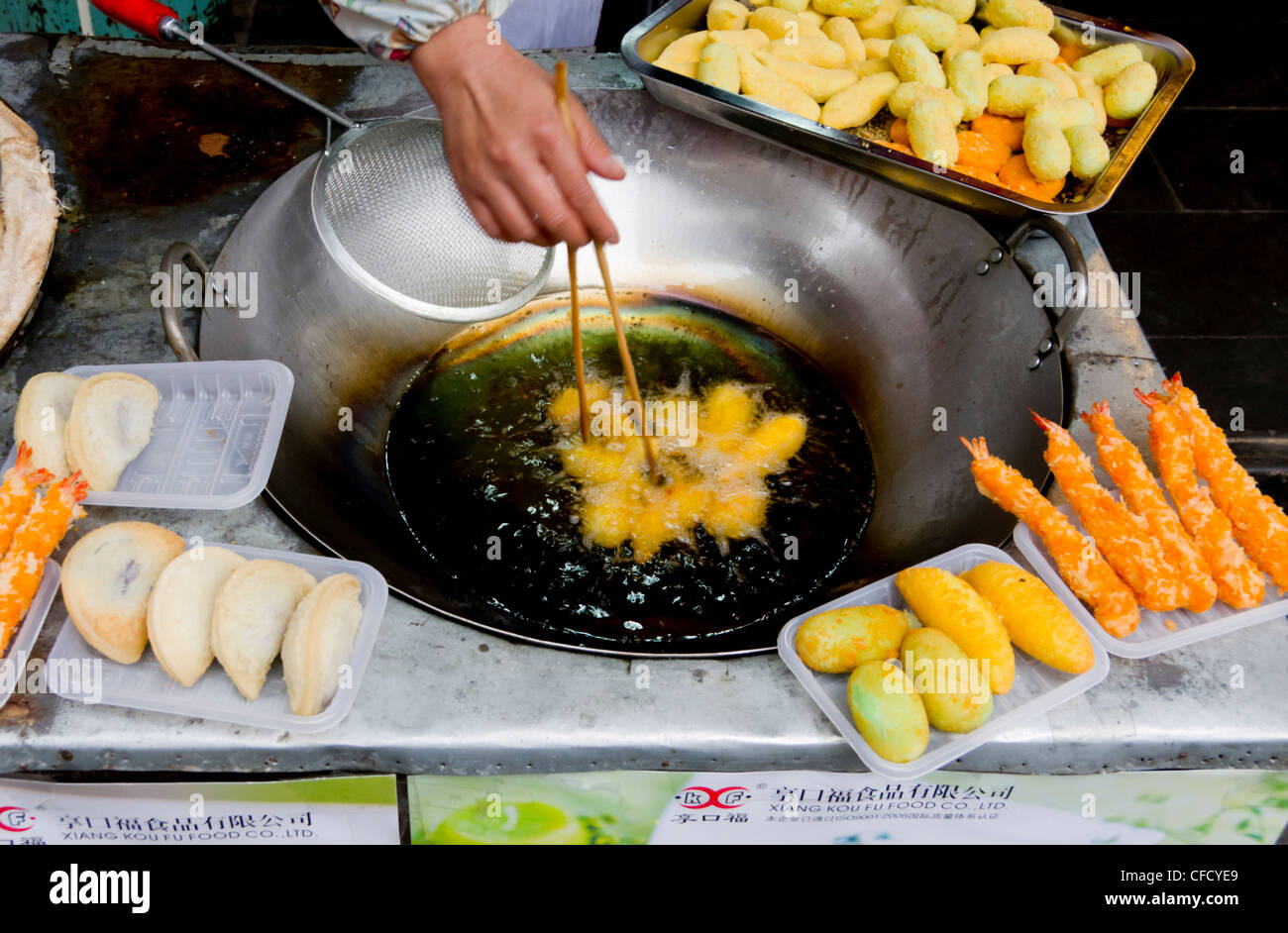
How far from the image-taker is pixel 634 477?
179cm

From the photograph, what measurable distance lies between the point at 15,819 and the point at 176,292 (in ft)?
2.88

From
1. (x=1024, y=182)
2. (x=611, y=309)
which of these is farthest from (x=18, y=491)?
(x=1024, y=182)

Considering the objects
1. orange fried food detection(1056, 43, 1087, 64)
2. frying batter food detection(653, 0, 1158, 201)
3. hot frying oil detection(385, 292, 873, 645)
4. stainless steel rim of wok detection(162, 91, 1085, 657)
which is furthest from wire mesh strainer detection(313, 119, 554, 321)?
orange fried food detection(1056, 43, 1087, 64)

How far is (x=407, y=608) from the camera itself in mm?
1370


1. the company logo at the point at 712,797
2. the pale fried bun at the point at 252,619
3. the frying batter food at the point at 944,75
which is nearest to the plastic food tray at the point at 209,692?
the pale fried bun at the point at 252,619

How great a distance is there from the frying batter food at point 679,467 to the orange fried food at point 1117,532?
21.8 inches

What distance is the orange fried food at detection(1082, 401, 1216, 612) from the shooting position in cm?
129

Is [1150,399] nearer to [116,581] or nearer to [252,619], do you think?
[252,619]

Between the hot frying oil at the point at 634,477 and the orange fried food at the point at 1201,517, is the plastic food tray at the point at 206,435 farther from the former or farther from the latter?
the orange fried food at the point at 1201,517

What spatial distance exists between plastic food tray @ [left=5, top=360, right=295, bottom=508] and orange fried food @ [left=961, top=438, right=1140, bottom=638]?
113 cm

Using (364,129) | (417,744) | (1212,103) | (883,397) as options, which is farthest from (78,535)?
(1212,103)

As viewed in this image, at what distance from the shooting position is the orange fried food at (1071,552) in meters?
1.30
